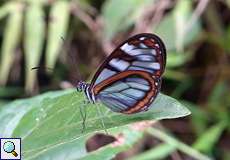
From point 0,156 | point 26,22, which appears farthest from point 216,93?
point 0,156

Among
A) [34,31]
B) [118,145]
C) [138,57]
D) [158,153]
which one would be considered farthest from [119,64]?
[34,31]

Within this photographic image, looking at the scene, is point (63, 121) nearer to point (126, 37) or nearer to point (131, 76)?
point (131, 76)

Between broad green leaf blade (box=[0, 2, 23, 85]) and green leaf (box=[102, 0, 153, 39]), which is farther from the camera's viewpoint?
broad green leaf blade (box=[0, 2, 23, 85])

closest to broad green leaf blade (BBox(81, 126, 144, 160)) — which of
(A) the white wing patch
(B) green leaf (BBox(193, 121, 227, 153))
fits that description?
(A) the white wing patch

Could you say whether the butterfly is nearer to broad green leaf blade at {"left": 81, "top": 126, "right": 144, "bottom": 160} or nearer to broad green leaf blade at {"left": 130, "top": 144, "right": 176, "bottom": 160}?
broad green leaf blade at {"left": 81, "top": 126, "right": 144, "bottom": 160}

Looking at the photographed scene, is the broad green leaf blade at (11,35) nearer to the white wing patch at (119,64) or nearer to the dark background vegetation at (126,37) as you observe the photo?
the dark background vegetation at (126,37)
